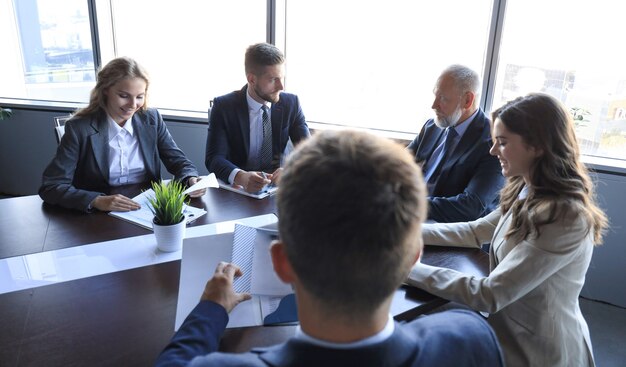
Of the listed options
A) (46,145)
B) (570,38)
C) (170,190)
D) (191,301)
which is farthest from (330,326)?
(46,145)

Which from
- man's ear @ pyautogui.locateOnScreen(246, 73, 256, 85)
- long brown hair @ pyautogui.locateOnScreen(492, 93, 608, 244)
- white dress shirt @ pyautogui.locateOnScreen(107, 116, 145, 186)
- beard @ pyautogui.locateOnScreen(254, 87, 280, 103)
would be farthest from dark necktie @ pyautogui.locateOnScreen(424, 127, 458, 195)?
white dress shirt @ pyautogui.locateOnScreen(107, 116, 145, 186)

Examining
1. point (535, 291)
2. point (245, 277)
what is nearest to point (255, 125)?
point (245, 277)

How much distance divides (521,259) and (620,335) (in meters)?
1.76

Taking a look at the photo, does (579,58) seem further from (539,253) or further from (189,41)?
(189,41)

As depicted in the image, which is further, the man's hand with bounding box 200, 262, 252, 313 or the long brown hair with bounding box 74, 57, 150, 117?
the long brown hair with bounding box 74, 57, 150, 117

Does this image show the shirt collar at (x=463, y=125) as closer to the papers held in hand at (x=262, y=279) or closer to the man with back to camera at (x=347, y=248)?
the papers held in hand at (x=262, y=279)

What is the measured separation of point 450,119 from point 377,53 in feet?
4.03

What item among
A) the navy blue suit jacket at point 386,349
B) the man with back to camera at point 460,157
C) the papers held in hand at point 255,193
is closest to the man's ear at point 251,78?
the papers held in hand at point 255,193

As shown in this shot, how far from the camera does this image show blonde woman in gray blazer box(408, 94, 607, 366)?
1199mm

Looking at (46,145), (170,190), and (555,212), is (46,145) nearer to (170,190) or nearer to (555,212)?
(170,190)

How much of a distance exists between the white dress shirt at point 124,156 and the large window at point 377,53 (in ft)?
5.32

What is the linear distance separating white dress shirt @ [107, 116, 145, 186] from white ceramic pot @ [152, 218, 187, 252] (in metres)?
0.84

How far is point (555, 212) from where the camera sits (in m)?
1.21

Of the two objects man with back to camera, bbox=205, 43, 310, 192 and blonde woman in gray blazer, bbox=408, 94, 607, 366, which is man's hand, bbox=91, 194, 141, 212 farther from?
blonde woman in gray blazer, bbox=408, 94, 607, 366
